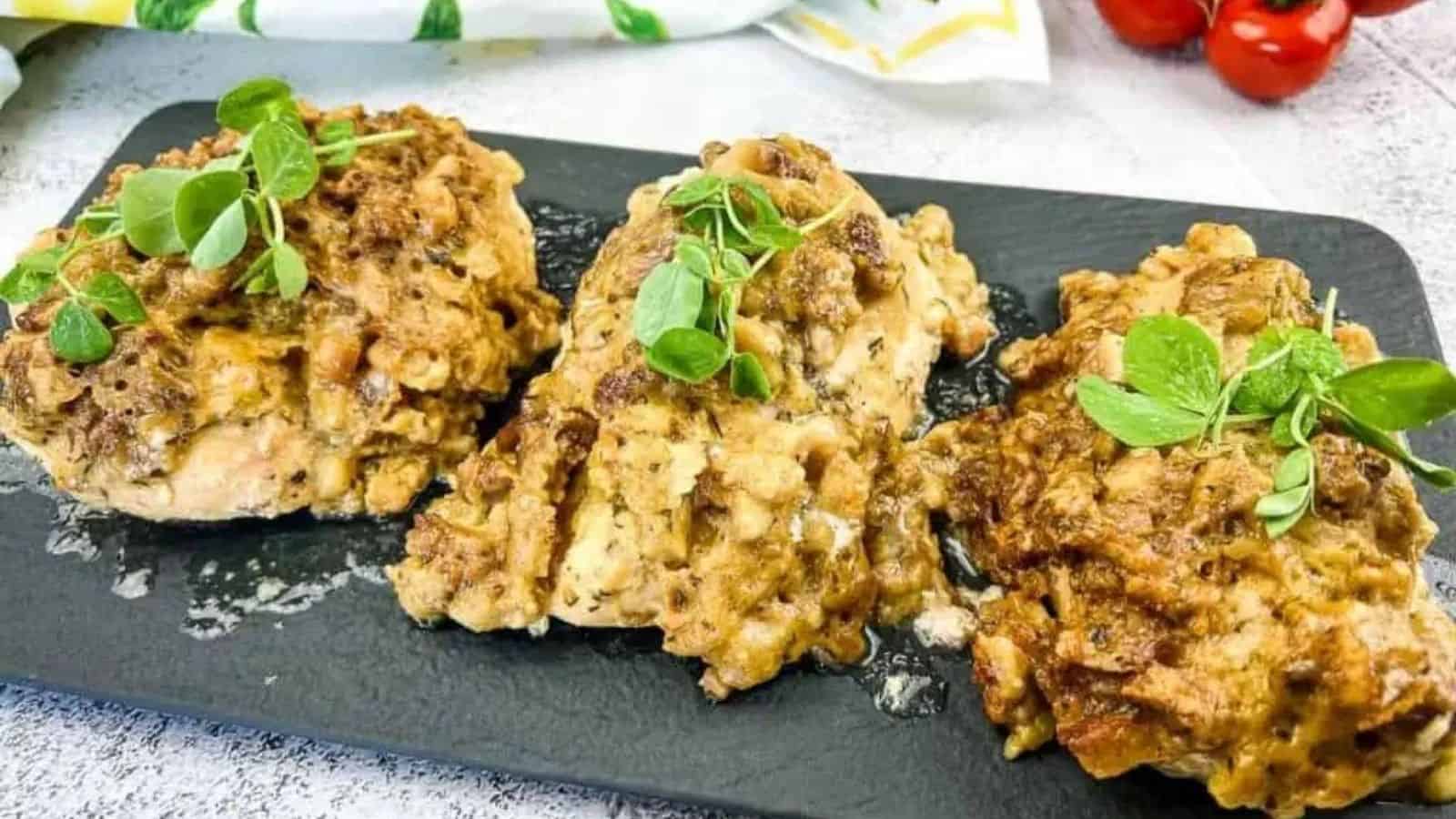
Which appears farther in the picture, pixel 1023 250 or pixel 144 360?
pixel 1023 250

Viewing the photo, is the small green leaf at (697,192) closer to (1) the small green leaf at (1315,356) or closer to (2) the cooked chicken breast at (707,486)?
(2) the cooked chicken breast at (707,486)

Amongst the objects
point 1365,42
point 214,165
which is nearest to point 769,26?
point 1365,42

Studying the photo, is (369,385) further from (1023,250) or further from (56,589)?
(1023,250)

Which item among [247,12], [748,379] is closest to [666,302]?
[748,379]

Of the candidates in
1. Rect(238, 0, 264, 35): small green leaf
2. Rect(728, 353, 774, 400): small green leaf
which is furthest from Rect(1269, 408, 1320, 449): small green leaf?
Rect(238, 0, 264, 35): small green leaf

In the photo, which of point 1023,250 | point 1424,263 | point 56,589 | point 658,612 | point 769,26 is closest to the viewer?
point 658,612

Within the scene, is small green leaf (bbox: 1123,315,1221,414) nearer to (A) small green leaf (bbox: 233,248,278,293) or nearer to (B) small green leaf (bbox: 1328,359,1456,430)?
(B) small green leaf (bbox: 1328,359,1456,430)
